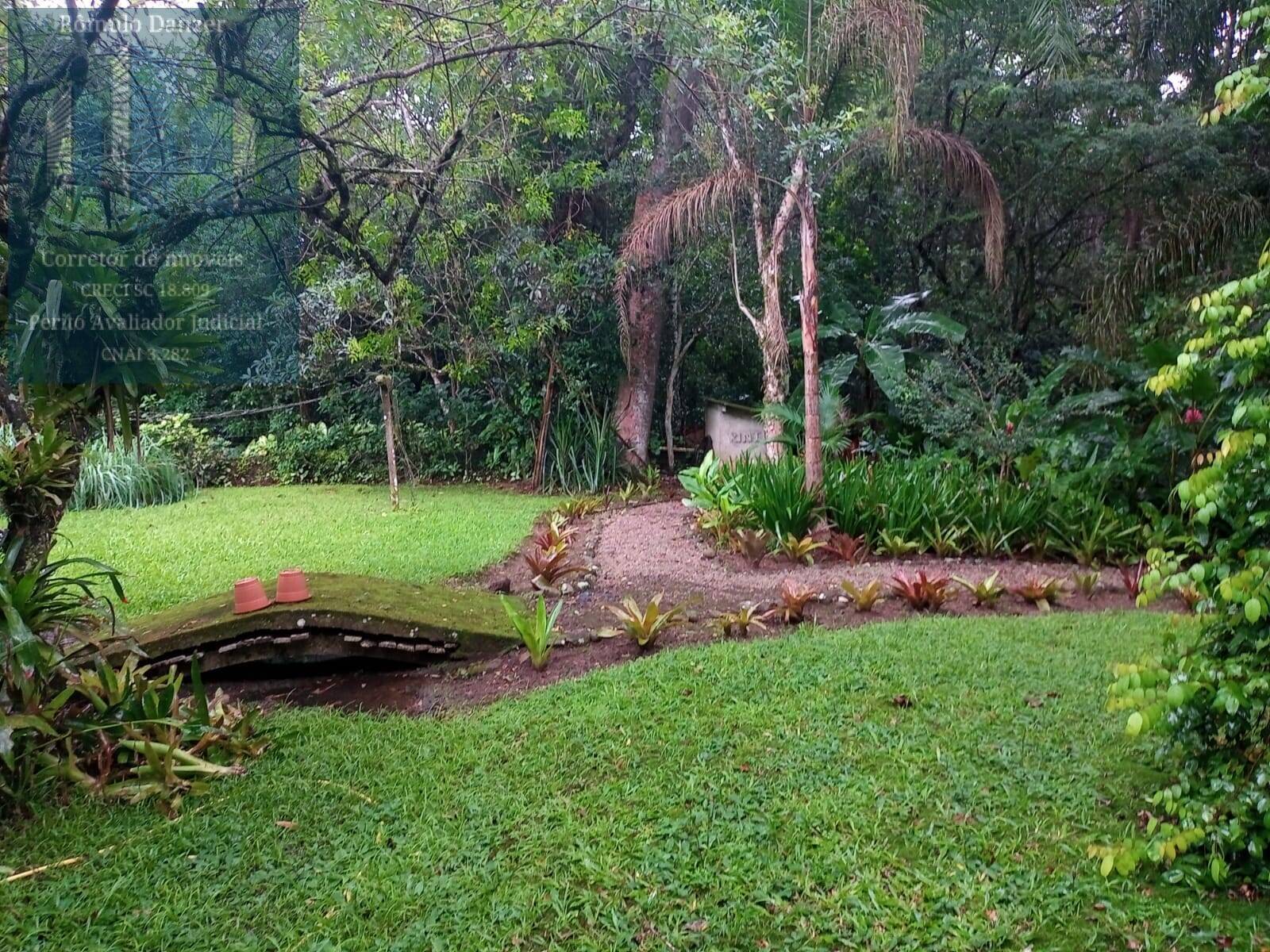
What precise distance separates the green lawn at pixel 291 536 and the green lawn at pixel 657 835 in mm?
2441

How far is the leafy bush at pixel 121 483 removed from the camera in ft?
27.5

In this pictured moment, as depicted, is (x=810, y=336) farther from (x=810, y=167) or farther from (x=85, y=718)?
(x=85, y=718)

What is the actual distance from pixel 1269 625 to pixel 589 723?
2103 millimetres

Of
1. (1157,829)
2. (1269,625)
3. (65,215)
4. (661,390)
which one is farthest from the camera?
(661,390)

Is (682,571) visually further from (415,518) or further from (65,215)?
(65,215)

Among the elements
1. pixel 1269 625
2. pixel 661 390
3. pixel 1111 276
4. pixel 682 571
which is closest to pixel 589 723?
pixel 1269 625

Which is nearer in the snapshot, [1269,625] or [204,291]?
[1269,625]

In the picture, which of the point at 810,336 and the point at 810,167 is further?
the point at 810,167

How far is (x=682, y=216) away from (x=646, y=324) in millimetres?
2652

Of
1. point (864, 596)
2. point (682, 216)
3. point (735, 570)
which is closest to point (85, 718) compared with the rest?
point (864, 596)

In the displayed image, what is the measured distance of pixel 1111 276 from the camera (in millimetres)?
7734

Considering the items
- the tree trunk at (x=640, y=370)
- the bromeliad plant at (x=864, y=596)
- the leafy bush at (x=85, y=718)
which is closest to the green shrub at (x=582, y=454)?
the tree trunk at (x=640, y=370)

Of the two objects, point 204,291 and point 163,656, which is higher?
→ point 204,291

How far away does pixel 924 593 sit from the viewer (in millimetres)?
4566
